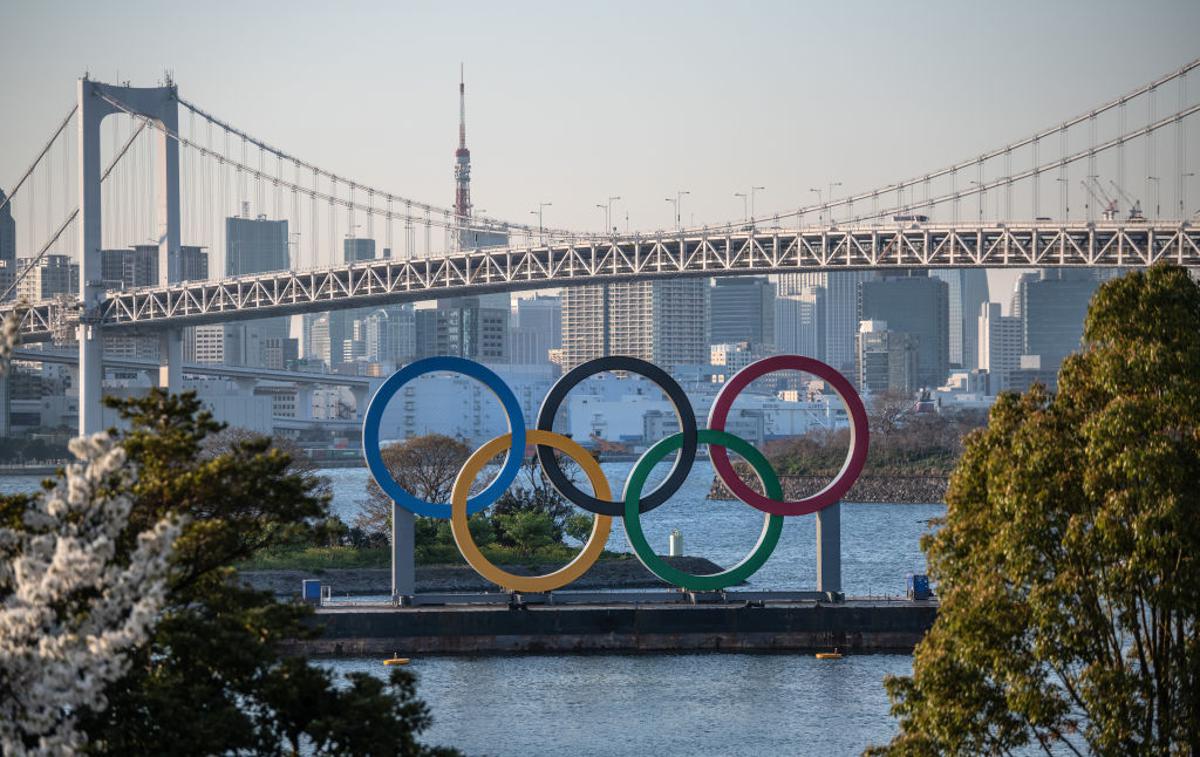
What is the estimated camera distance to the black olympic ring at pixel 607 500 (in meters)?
19.9

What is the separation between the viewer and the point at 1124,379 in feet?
33.3

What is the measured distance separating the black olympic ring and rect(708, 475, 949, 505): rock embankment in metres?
27.3

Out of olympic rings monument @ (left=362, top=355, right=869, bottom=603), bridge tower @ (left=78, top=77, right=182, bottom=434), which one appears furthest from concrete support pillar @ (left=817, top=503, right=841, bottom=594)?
bridge tower @ (left=78, top=77, right=182, bottom=434)

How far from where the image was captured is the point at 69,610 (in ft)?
26.7

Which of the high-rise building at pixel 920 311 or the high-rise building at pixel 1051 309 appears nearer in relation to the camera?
the high-rise building at pixel 920 311

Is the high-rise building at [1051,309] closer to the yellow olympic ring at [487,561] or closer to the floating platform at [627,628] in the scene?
the floating platform at [627,628]

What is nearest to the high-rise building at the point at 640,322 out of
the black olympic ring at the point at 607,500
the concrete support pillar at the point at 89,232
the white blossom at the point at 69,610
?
the concrete support pillar at the point at 89,232

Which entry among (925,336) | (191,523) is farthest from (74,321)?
(925,336)

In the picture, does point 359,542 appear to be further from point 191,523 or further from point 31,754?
point 31,754

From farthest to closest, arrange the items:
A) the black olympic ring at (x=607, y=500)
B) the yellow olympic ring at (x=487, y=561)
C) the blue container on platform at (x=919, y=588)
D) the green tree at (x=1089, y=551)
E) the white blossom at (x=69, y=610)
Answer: the blue container on platform at (x=919, y=588) < the black olympic ring at (x=607, y=500) < the yellow olympic ring at (x=487, y=561) < the green tree at (x=1089, y=551) < the white blossom at (x=69, y=610)

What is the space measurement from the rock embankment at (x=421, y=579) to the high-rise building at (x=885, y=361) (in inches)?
3874

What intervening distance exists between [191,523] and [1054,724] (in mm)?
4418

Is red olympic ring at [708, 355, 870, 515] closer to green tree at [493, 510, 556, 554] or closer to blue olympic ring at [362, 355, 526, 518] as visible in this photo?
blue olympic ring at [362, 355, 526, 518]

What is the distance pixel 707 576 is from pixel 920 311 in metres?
125
